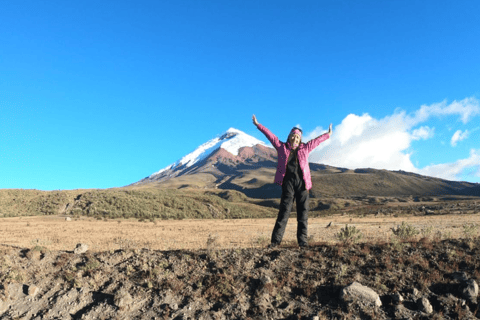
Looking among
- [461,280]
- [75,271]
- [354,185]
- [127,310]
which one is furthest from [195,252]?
[354,185]

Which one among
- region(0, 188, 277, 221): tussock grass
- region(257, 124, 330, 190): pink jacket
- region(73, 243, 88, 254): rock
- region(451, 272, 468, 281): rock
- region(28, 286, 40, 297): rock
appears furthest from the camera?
region(0, 188, 277, 221): tussock grass

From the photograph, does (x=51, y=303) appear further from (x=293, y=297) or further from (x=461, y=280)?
(x=461, y=280)

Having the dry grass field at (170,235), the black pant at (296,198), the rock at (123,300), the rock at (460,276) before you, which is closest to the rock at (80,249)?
the dry grass field at (170,235)

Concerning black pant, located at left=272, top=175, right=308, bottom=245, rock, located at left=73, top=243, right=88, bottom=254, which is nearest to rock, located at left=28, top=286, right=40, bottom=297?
rock, located at left=73, top=243, right=88, bottom=254

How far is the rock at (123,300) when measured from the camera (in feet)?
17.8

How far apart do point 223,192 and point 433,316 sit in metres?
80.5

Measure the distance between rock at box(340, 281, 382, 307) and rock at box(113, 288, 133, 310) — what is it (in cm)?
375

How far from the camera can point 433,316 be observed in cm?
466

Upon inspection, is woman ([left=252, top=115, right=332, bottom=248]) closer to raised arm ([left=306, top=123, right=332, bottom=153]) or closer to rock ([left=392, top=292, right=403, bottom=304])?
raised arm ([left=306, top=123, right=332, bottom=153])

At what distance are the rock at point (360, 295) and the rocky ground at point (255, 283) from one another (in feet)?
0.05

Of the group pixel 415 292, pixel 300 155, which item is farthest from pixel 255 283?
pixel 300 155

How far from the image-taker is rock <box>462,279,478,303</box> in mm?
4902

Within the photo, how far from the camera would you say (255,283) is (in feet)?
18.6

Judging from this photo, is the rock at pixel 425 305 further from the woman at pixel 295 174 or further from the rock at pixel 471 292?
the woman at pixel 295 174
